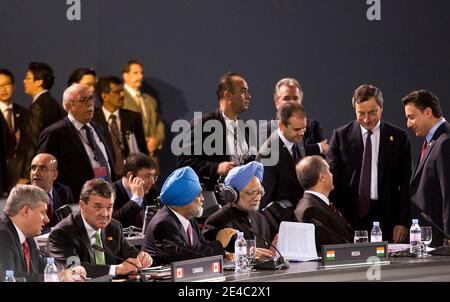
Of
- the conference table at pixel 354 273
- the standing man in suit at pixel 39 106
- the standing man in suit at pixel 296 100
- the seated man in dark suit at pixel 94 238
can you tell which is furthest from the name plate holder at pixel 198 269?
the standing man in suit at pixel 39 106

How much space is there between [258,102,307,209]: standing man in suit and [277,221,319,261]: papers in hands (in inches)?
39.1

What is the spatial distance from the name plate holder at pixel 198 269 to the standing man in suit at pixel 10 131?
3.26 meters

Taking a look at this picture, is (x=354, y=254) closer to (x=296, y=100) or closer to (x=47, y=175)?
(x=296, y=100)

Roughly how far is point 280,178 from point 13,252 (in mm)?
1985

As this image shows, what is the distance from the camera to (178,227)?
479 centimetres

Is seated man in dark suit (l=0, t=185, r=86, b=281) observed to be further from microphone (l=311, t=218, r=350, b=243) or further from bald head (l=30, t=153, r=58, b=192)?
bald head (l=30, t=153, r=58, b=192)

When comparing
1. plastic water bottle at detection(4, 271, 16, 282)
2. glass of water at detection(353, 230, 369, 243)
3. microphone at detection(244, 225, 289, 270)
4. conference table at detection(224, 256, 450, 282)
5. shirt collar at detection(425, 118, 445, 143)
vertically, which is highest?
shirt collar at detection(425, 118, 445, 143)

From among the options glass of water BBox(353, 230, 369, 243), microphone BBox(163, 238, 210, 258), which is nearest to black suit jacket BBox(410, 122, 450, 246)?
glass of water BBox(353, 230, 369, 243)

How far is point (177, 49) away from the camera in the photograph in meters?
8.09

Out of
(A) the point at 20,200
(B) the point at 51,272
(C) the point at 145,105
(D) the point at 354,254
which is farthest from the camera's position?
(C) the point at 145,105

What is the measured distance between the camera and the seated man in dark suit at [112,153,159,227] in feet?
20.4

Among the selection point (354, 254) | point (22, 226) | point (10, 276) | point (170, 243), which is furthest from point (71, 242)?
point (354, 254)
